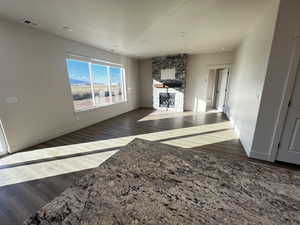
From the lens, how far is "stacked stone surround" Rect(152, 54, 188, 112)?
6301mm

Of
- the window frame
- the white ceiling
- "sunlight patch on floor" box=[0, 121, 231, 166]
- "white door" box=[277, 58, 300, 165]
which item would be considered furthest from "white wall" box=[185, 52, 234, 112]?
"white door" box=[277, 58, 300, 165]

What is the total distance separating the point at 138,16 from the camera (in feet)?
8.20

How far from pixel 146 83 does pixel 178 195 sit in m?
6.96

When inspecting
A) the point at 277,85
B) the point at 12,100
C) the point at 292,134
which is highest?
the point at 277,85

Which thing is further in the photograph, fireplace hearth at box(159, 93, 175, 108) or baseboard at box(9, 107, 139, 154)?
fireplace hearth at box(159, 93, 175, 108)

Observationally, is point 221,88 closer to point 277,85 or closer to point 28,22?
point 277,85

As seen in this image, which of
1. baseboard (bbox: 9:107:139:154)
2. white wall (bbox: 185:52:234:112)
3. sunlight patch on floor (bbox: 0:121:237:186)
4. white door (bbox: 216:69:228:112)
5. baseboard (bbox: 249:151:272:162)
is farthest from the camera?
white door (bbox: 216:69:228:112)

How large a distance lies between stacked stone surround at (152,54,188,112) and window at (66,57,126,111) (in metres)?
1.71

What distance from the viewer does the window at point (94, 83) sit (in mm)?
4077

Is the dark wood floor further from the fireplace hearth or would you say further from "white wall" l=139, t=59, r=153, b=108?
"white wall" l=139, t=59, r=153, b=108

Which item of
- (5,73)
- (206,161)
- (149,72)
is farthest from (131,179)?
(149,72)

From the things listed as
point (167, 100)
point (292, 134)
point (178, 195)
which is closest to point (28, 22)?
point (178, 195)

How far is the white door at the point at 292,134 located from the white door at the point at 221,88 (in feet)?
13.7

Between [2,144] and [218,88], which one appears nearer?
[2,144]
